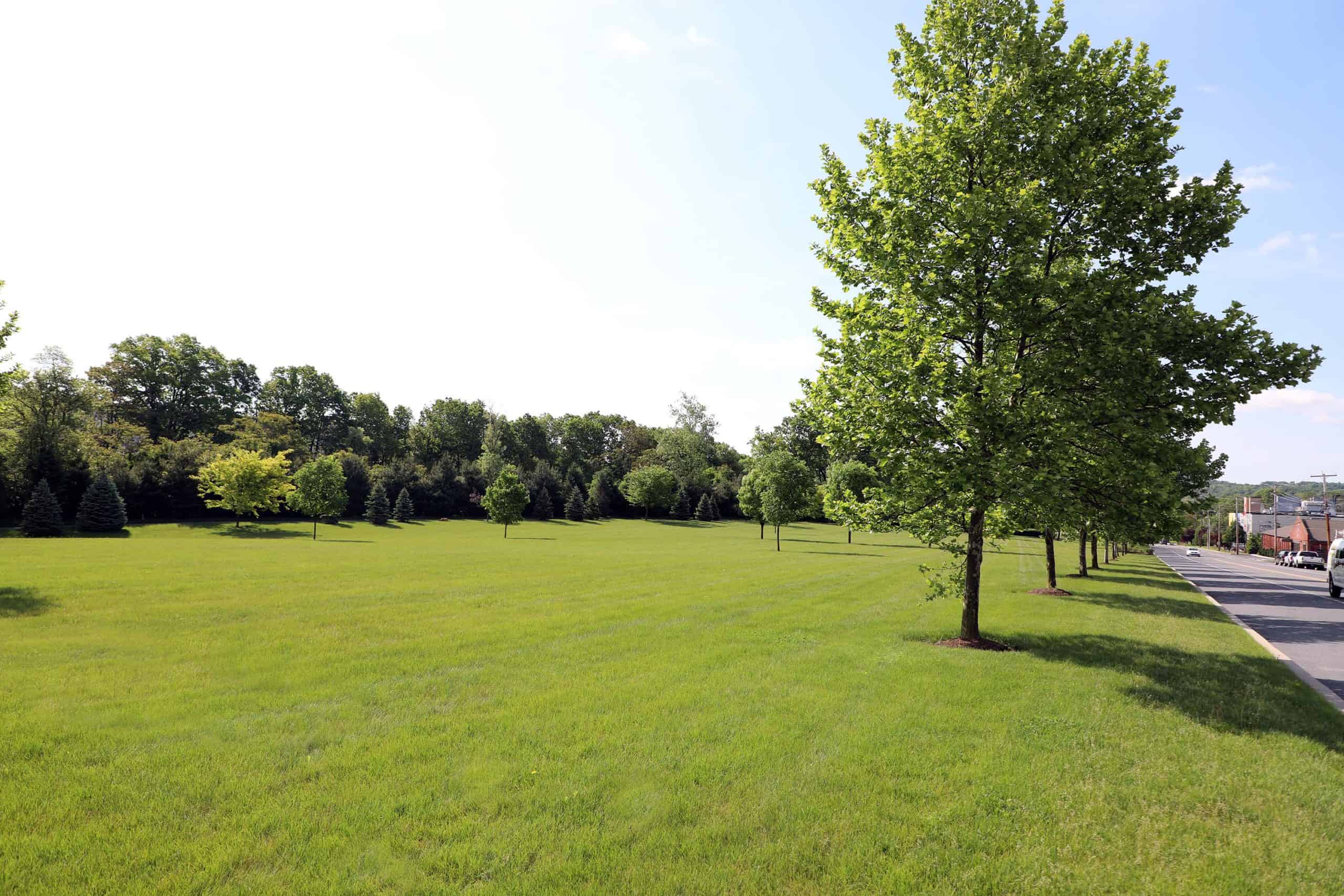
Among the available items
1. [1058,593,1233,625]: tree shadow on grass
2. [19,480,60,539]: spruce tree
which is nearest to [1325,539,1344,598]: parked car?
[1058,593,1233,625]: tree shadow on grass

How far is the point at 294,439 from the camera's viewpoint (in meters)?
80.6

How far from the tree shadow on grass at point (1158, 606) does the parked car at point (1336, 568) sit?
10.8 m

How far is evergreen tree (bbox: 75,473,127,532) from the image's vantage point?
51.7m

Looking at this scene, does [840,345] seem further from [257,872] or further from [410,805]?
[257,872]

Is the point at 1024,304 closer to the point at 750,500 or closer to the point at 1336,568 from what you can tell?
the point at 1336,568

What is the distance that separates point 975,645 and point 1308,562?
6615 centimetres

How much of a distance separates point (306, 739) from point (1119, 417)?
1316 cm

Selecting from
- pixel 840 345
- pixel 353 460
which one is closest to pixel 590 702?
pixel 840 345

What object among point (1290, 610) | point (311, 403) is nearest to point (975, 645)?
point (1290, 610)

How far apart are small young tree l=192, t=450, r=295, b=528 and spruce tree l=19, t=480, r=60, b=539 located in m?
10.2

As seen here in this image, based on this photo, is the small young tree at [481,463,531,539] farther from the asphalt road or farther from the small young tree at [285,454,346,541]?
the asphalt road

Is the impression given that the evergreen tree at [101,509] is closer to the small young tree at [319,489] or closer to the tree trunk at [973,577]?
the small young tree at [319,489]

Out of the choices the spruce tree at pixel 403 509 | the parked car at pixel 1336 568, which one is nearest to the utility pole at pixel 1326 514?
the parked car at pixel 1336 568

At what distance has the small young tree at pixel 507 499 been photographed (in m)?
62.9
